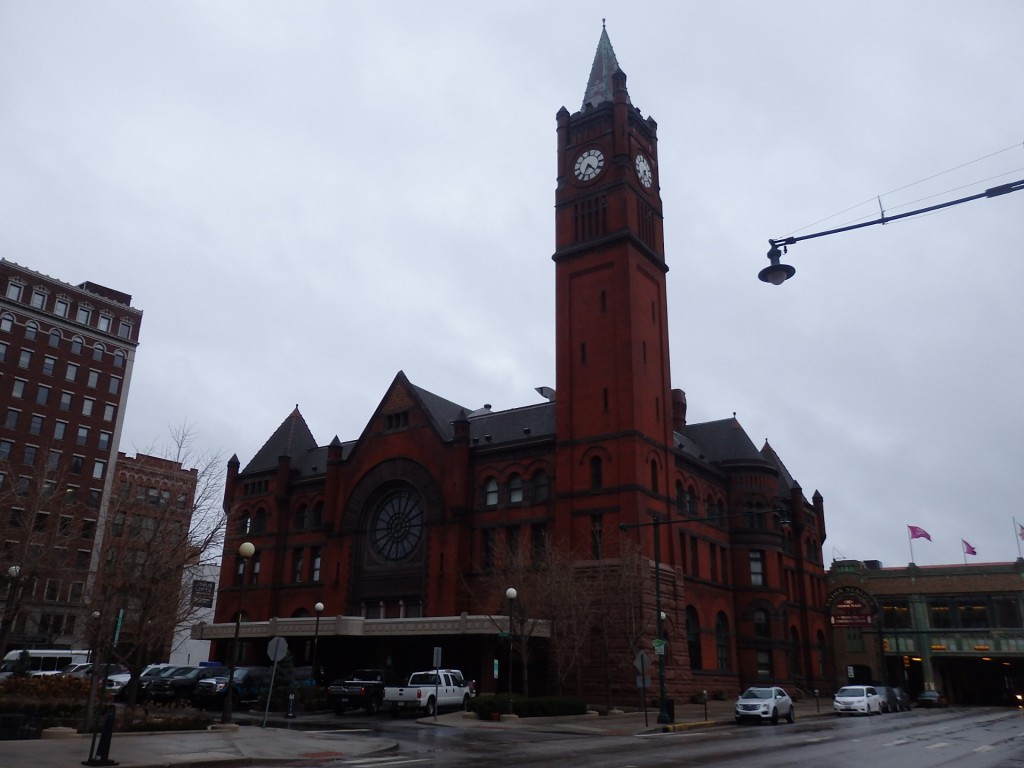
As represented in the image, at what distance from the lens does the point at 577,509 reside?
49281mm

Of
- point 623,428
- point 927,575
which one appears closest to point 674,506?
point 623,428

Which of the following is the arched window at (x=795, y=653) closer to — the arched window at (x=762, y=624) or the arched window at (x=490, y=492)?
the arched window at (x=762, y=624)

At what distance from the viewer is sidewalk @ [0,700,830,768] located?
16.9 meters

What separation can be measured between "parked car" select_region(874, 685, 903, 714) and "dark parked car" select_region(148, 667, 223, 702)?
125 feet

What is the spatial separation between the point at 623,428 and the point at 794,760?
30.5 meters

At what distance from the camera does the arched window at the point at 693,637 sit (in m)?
51.5

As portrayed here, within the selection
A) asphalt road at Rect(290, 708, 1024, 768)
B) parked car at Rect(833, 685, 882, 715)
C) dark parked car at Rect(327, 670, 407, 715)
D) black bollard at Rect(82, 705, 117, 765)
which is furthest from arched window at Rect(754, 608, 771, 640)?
black bollard at Rect(82, 705, 117, 765)

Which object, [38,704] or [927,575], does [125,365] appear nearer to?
[38,704]

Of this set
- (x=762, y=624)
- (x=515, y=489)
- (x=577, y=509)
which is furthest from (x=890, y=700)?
(x=515, y=489)

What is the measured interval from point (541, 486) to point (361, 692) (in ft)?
63.0

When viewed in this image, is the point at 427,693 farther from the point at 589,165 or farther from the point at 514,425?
the point at 589,165

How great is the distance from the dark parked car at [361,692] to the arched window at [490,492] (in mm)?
16893

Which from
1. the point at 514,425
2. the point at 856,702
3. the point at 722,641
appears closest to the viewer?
the point at 856,702

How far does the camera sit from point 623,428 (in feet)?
161
